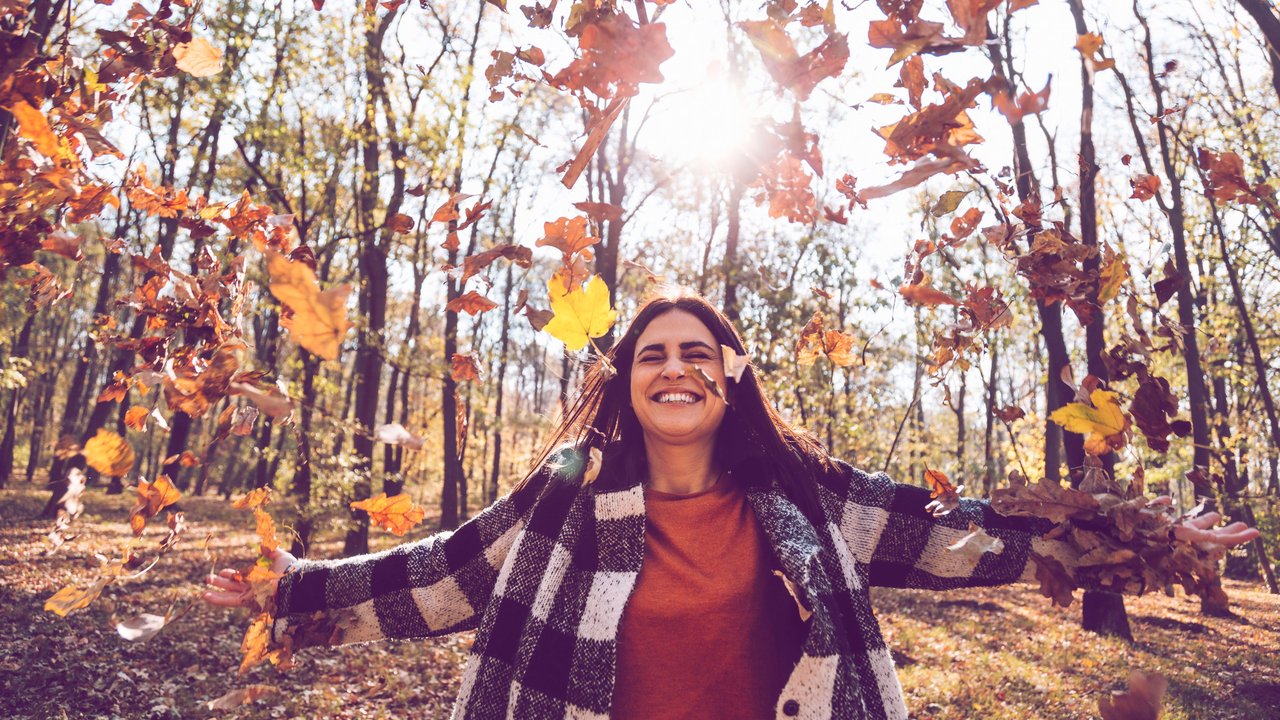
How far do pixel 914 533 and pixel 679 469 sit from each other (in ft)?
2.22

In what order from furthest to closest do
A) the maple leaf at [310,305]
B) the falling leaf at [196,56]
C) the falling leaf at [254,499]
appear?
the falling leaf at [254,499], the falling leaf at [196,56], the maple leaf at [310,305]

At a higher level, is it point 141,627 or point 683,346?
point 683,346

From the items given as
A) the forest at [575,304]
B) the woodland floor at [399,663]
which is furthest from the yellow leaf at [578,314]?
the woodland floor at [399,663]

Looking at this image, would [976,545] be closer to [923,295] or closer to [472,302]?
[923,295]

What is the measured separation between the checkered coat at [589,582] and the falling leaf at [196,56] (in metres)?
1.19

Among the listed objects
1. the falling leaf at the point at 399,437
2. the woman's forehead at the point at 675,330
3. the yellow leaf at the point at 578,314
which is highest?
the woman's forehead at the point at 675,330

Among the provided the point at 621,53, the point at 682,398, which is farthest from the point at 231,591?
the point at 621,53

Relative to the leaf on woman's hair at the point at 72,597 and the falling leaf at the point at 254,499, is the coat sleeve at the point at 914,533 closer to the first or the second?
the falling leaf at the point at 254,499

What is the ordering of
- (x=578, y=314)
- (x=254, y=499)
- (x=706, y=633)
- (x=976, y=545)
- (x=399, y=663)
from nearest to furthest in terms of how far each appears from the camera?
(x=578, y=314), (x=976, y=545), (x=254, y=499), (x=706, y=633), (x=399, y=663)

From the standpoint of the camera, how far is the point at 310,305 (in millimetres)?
886

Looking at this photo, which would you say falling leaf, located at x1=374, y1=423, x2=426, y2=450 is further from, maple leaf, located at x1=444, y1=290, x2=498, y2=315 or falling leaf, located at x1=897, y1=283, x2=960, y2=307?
falling leaf, located at x1=897, y1=283, x2=960, y2=307

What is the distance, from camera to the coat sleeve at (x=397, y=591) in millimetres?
1903

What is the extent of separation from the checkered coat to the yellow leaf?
75cm

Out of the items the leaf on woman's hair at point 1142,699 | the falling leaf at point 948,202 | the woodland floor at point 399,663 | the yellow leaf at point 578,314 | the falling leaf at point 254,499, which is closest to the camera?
the leaf on woman's hair at point 1142,699
